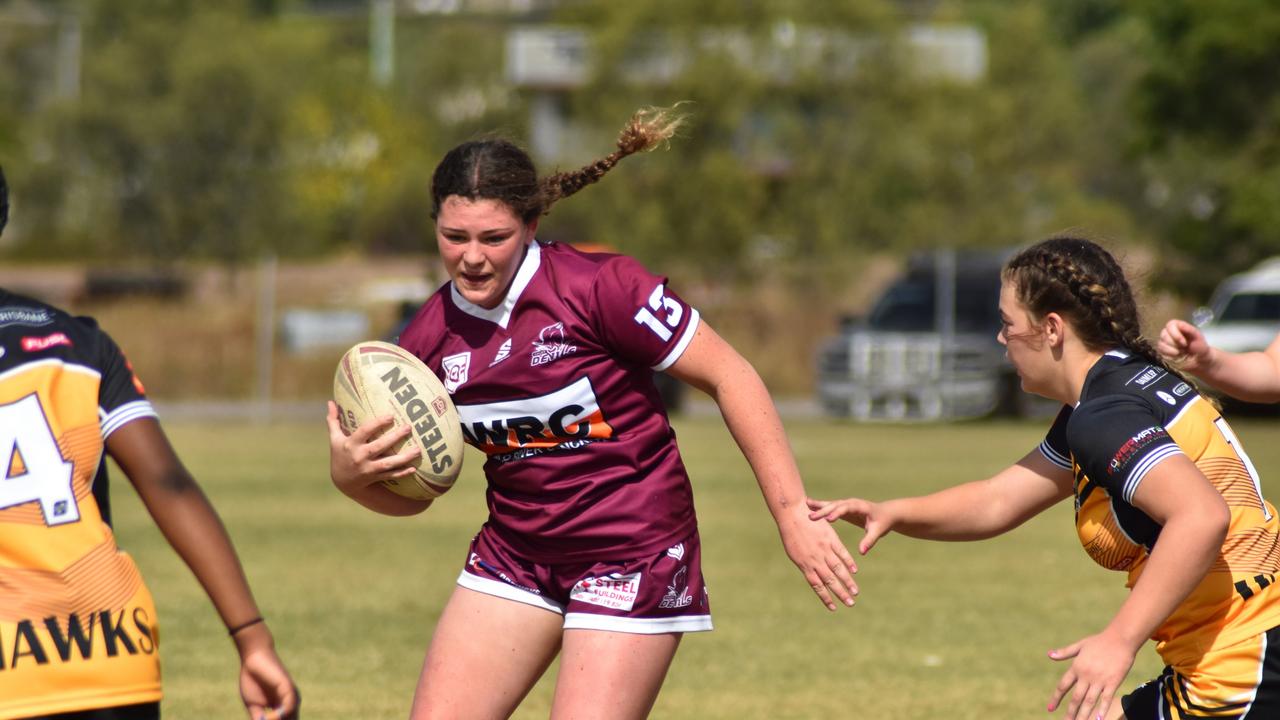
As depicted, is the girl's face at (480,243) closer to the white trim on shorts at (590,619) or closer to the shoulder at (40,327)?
the white trim on shorts at (590,619)

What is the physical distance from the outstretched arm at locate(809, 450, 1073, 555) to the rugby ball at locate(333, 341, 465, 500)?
1.03 meters

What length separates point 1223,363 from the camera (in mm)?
4570

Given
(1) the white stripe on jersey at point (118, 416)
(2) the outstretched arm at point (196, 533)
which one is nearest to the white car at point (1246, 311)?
(2) the outstretched arm at point (196, 533)

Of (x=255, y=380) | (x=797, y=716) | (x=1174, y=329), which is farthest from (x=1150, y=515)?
(x=255, y=380)

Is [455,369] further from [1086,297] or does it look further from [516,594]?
[1086,297]

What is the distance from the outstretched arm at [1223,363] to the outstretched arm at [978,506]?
44 centimetres

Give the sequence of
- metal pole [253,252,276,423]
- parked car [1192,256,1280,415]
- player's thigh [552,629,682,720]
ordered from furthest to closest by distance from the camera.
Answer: metal pole [253,252,276,423], parked car [1192,256,1280,415], player's thigh [552,629,682,720]

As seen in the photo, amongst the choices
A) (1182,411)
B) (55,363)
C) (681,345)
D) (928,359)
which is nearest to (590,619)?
(681,345)

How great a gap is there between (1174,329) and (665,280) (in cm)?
133

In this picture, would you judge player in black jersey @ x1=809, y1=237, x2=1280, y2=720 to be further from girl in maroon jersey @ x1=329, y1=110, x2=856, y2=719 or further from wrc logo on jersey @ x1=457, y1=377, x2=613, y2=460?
wrc logo on jersey @ x1=457, y1=377, x2=613, y2=460

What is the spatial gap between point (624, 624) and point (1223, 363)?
172 cm

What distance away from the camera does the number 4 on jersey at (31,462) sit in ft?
10.2

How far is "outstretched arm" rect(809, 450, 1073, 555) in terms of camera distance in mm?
4469

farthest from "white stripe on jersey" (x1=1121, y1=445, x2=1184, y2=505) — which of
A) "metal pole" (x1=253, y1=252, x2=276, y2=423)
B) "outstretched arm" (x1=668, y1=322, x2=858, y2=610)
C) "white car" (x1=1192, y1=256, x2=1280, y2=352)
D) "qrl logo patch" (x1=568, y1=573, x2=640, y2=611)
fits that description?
"metal pole" (x1=253, y1=252, x2=276, y2=423)
